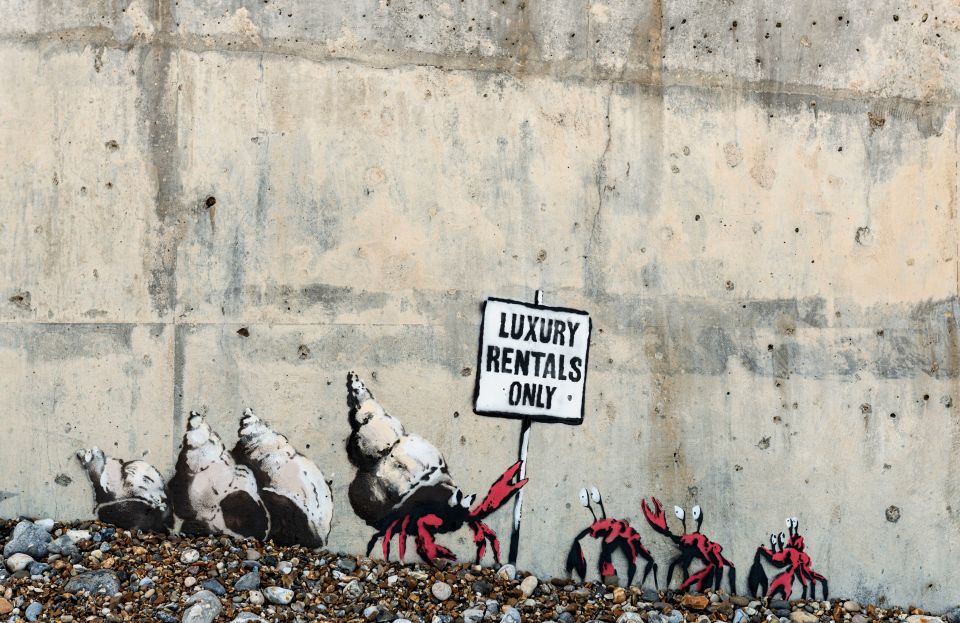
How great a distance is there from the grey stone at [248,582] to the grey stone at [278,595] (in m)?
0.05

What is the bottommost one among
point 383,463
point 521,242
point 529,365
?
point 383,463

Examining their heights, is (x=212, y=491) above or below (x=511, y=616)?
above

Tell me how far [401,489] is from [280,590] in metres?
0.68

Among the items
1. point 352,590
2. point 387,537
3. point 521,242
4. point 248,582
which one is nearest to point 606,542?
point 387,537

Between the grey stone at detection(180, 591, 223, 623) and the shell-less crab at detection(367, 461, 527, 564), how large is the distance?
0.73 meters

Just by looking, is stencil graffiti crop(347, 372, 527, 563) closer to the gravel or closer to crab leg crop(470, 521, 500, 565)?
crab leg crop(470, 521, 500, 565)

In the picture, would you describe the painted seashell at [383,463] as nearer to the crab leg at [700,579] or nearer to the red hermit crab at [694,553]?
the red hermit crab at [694,553]

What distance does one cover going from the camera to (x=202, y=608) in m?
2.98

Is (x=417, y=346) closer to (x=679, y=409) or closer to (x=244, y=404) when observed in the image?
(x=244, y=404)

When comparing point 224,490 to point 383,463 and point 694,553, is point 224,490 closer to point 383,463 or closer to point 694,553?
point 383,463

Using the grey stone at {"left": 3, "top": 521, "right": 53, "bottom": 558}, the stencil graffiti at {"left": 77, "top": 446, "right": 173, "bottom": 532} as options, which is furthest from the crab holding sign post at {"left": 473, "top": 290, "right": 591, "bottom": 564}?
the grey stone at {"left": 3, "top": 521, "right": 53, "bottom": 558}

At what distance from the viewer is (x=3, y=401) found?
11.0ft

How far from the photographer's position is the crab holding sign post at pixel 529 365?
3.62 metres

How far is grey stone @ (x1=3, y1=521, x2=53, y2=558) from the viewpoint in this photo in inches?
125
